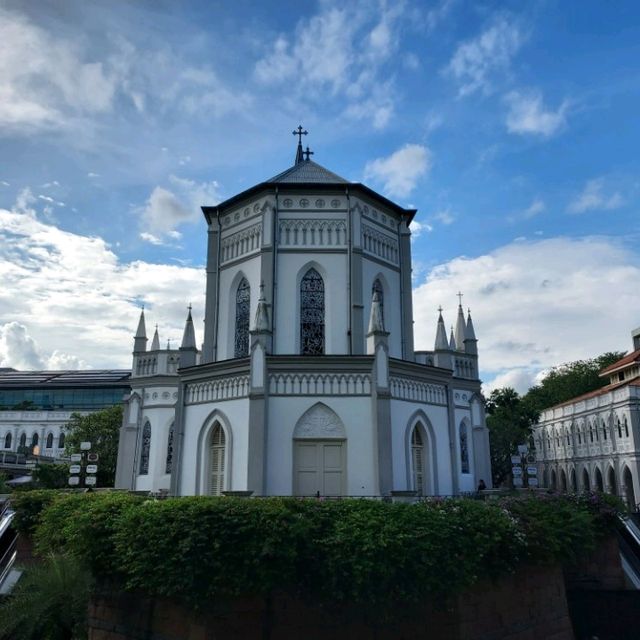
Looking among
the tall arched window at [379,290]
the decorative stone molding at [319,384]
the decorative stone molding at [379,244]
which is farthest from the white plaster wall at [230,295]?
the tall arched window at [379,290]

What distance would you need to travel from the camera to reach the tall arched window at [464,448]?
2773 centimetres

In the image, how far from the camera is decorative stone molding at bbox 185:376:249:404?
22062mm

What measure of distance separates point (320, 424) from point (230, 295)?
8196 mm

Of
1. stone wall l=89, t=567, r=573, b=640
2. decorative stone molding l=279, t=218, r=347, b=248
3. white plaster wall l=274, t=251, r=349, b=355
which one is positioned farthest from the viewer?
decorative stone molding l=279, t=218, r=347, b=248

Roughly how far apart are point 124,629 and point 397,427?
11.4 metres

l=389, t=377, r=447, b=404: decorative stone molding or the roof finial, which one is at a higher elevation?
the roof finial

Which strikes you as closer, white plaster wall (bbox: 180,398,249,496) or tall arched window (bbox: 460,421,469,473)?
white plaster wall (bbox: 180,398,249,496)

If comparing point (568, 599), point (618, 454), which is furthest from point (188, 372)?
point (618, 454)

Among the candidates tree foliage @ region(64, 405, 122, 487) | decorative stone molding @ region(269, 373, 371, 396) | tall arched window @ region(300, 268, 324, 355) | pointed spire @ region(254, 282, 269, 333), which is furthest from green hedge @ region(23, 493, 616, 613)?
tree foliage @ region(64, 405, 122, 487)

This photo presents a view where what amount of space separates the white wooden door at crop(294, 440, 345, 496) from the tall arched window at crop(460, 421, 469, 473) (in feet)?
28.5

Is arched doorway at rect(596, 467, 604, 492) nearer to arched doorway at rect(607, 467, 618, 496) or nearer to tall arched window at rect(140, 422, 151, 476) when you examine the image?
arched doorway at rect(607, 467, 618, 496)

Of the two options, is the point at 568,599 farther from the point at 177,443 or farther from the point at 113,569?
the point at 177,443

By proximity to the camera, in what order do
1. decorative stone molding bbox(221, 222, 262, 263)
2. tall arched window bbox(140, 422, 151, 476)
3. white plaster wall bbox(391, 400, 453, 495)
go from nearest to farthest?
white plaster wall bbox(391, 400, 453, 495) → decorative stone molding bbox(221, 222, 262, 263) → tall arched window bbox(140, 422, 151, 476)

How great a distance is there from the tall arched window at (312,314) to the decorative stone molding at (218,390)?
3.32m
